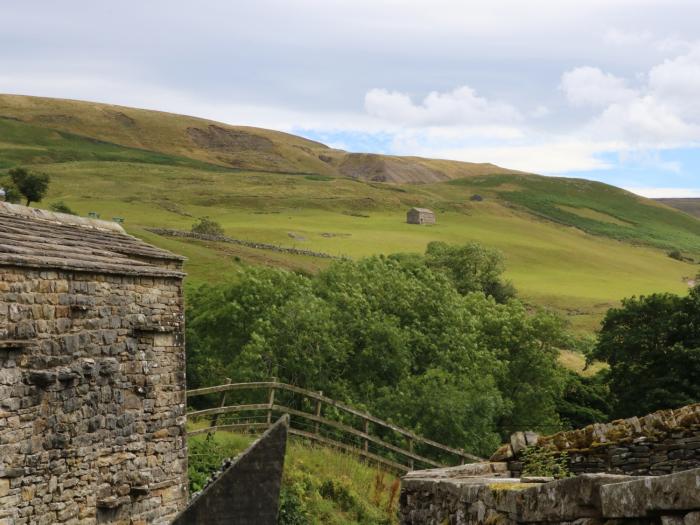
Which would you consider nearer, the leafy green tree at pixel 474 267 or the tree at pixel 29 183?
the leafy green tree at pixel 474 267

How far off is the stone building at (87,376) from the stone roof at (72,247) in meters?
0.03

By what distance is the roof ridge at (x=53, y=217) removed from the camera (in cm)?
1530

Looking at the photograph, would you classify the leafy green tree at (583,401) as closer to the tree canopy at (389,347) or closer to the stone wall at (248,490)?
the tree canopy at (389,347)

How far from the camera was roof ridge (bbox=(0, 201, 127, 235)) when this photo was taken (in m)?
15.3

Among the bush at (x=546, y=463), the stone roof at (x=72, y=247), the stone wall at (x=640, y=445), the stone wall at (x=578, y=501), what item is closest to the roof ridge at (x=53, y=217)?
the stone roof at (x=72, y=247)

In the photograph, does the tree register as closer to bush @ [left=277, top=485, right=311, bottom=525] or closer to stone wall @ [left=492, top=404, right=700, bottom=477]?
bush @ [left=277, top=485, right=311, bottom=525]

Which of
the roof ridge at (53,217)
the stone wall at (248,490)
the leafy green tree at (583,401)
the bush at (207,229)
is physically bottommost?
the leafy green tree at (583,401)

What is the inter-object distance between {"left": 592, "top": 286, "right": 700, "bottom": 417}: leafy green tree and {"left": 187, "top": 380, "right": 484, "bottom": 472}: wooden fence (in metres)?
14.4

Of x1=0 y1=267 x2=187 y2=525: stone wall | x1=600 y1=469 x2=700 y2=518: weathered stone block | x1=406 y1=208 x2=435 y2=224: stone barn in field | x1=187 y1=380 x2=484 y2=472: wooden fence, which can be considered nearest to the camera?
x1=600 y1=469 x2=700 y2=518: weathered stone block

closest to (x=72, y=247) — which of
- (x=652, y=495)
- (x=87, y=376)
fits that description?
(x=87, y=376)

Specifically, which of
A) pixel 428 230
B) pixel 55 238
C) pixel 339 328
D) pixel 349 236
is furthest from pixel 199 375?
pixel 428 230

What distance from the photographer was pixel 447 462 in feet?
80.7

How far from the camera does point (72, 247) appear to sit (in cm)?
1431

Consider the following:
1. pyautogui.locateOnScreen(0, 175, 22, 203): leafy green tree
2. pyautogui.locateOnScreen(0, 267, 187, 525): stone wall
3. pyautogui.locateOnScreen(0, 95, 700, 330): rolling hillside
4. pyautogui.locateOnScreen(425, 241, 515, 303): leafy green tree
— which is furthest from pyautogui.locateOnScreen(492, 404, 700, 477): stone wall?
pyautogui.locateOnScreen(0, 175, 22, 203): leafy green tree
